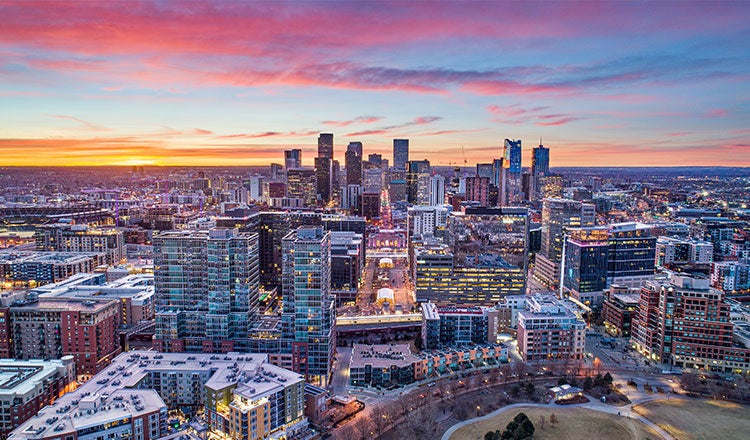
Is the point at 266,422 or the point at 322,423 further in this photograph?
the point at 322,423

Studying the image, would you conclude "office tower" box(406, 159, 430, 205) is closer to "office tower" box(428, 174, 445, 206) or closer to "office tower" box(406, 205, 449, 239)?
"office tower" box(428, 174, 445, 206)

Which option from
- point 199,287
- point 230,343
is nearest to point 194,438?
point 230,343

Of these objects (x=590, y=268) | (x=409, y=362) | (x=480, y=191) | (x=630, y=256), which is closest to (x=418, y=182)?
(x=480, y=191)

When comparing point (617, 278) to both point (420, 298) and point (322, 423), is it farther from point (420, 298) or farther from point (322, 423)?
point (322, 423)

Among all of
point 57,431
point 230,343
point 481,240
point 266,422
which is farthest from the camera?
point 481,240

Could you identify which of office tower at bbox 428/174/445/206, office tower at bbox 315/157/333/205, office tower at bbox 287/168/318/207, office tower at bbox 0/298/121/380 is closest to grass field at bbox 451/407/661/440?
office tower at bbox 0/298/121/380

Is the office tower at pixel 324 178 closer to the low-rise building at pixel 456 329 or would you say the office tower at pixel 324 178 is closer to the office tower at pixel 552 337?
the low-rise building at pixel 456 329

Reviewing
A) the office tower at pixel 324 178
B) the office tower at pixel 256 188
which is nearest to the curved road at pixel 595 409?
the office tower at pixel 324 178

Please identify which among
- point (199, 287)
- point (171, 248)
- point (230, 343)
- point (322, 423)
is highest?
point (171, 248)
